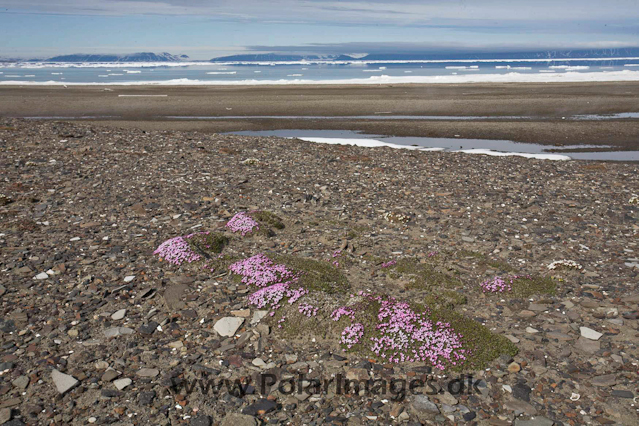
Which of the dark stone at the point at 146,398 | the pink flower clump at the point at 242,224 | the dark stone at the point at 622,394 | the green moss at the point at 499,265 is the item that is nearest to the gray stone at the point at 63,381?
the dark stone at the point at 146,398

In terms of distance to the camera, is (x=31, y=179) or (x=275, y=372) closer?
(x=275, y=372)

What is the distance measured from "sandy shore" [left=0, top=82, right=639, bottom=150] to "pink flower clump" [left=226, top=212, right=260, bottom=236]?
21.0m

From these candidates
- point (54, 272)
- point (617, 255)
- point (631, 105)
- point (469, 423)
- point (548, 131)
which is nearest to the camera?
point (469, 423)

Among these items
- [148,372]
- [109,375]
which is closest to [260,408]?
[148,372]

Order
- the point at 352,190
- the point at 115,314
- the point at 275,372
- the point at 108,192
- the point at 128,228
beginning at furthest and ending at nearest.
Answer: the point at 352,190 < the point at 108,192 < the point at 128,228 < the point at 115,314 < the point at 275,372

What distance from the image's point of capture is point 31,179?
16.2 metres

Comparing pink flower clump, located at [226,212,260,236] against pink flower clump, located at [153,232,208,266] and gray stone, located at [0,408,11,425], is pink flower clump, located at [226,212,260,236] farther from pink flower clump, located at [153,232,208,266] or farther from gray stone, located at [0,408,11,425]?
gray stone, located at [0,408,11,425]

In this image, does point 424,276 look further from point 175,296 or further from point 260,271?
point 175,296

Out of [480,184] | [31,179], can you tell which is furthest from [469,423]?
[31,179]

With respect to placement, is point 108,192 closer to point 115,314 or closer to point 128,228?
point 128,228

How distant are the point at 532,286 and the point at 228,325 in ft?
19.3

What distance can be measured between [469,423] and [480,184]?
11.9 metres

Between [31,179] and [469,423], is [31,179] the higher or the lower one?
the higher one

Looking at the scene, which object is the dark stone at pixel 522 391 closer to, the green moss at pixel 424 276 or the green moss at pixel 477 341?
the green moss at pixel 477 341
